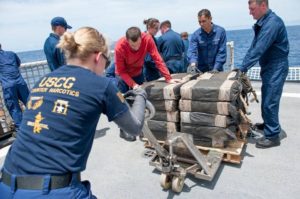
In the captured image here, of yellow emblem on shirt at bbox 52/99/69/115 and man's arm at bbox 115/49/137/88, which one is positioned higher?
yellow emblem on shirt at bbox 52/99/69/115

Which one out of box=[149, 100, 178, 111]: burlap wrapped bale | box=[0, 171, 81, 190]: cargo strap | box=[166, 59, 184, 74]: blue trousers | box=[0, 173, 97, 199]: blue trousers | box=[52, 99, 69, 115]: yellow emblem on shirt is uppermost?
box=[52, 99, 69, 115]: yellow emblem on shirt

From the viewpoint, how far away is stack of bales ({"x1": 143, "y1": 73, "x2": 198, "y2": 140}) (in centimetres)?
359

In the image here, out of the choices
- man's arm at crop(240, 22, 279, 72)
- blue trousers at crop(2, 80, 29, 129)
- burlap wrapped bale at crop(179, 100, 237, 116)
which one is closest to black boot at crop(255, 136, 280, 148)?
burlap wrapped bale at crop(179, 100, 237, 116)

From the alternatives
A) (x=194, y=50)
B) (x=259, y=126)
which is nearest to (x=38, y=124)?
(x=194, y=50)

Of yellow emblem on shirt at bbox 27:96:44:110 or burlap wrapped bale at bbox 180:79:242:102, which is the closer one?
yellow emblem on shirt at bbox 27:96:44:110

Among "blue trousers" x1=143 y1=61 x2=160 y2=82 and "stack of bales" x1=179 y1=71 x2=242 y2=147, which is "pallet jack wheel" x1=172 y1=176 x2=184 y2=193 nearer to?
"stack of bales" x1=179 y1=71 x2=242 y2=147

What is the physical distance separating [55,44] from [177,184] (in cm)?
309

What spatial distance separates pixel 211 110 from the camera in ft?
11.1

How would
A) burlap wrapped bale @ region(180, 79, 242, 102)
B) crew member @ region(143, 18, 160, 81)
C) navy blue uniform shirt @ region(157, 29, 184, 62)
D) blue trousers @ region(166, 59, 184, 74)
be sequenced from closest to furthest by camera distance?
1. burlap wrapped bale @ region(180, 79, 242, 102)
2. crew member @ region(143, 18, 160, 81)
3. navy blue uniform shirt @ region(157, 29, 184, 62)
4. blue trousers @ region(166, 59, 184, 74)

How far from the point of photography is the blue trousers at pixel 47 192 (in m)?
1.42

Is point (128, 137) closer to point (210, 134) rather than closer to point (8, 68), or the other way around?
point (210, 134)

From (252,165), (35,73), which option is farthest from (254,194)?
(35,73)

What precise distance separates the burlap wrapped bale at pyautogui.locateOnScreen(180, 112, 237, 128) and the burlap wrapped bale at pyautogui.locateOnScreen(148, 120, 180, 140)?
0.18 meters

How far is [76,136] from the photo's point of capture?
151cm
